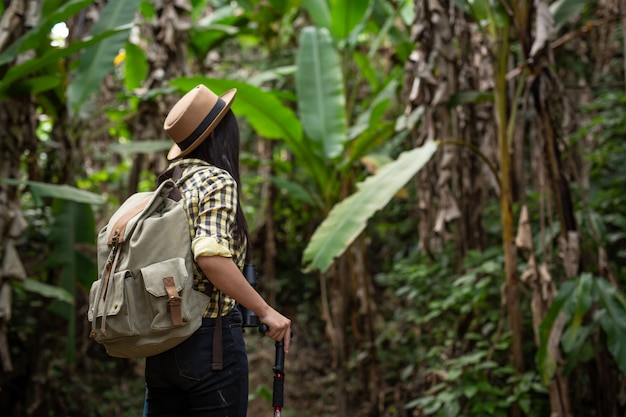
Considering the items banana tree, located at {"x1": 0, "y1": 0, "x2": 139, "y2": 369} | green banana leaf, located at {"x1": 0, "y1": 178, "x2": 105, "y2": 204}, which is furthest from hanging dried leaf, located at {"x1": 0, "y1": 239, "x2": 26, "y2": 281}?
green banana leaf, located at {"x1": 0, "y1": 178, "x2": 105, "y2": 204}

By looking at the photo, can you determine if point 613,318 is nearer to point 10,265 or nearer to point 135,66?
point 10,265

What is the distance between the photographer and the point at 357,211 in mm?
3113

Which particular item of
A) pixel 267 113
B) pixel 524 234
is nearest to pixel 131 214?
pixel 524 234

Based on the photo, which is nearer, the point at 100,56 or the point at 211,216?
the point at 211,216

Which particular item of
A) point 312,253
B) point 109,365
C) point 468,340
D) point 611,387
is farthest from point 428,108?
point 109,365

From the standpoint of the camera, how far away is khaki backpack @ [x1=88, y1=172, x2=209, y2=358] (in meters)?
1.63

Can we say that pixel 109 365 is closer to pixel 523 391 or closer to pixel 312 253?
pixel 312 253

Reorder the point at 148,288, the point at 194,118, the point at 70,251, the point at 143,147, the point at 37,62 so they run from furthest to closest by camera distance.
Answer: the point at 143,147
the point at 70,251
the point at 37,62
the point at 194,118
the point at 148,288

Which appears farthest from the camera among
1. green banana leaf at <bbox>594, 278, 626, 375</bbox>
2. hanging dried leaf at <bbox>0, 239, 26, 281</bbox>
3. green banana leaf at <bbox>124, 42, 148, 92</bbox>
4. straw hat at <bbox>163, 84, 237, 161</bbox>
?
green banana leaf at <bbox>124, 42, 148, 92</bbox>

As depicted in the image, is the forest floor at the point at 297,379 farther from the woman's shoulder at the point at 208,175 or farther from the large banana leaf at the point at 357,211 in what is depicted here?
the woman's shoulder at the point at 208,175

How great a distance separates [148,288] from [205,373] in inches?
11.8

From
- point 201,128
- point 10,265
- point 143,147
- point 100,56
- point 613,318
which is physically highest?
point 100,56

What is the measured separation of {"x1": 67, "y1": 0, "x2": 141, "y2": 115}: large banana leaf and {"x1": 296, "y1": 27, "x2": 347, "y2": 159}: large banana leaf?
4.04 feet

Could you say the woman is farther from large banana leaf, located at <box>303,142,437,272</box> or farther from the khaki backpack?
large banana leaf, located at <box>303,142,437,272</box>
